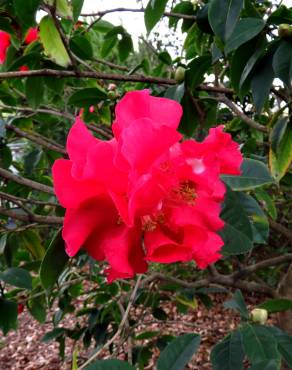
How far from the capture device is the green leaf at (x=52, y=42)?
0.95 m

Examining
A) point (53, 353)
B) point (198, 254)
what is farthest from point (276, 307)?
point (53, 353)

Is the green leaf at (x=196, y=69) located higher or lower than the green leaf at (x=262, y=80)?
lower

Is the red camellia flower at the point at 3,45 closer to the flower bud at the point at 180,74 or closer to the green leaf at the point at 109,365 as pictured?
the flower bud at the point at 180,74

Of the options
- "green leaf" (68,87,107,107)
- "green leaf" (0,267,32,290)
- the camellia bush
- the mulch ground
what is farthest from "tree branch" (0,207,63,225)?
the mulch ground

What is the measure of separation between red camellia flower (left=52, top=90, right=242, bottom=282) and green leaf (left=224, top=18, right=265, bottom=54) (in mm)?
277

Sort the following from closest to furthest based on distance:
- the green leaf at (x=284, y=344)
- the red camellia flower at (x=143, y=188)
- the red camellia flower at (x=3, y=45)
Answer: the red camellia flower at (x=143, y=188)
the green leaf at (x=284, y=344)
the red camellia flower at (x=3, y=45)

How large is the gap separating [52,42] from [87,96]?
12.7 inches

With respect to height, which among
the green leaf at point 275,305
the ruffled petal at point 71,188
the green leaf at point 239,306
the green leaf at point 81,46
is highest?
the ruffled petal at point 71,188

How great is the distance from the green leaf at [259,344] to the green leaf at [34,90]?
0.86 meters

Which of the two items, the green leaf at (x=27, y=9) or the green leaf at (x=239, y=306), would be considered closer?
the green leaf at (x=27, y=9)

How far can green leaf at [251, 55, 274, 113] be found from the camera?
829 millimetres

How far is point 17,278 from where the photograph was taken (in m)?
1.11

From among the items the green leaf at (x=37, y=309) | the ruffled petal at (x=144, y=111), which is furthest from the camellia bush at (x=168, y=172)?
the green leaf at (x=37, y=309)

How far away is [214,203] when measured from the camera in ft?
1.89
